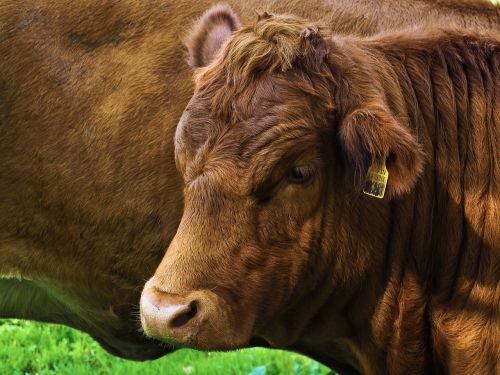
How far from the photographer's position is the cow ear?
458 centimetres

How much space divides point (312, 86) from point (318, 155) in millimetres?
318

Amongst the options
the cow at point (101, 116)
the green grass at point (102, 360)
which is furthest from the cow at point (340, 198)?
the green grass at point (102, 360)

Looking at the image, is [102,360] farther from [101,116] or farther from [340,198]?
[340,198]

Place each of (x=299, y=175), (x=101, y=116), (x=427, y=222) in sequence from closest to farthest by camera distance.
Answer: (x=299, y=175) → (x=427, y=222) → (x=101, y=116)

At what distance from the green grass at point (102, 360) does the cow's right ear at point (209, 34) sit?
2454 millimetres

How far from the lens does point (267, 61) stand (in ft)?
15.7

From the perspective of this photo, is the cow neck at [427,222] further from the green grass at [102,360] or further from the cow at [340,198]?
the green grass at [102,360]

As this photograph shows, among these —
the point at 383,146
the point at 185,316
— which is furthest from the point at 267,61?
the point at 185,316

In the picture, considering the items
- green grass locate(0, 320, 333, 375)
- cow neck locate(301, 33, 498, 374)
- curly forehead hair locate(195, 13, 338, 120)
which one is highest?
curly forehead hair locate(195, 13, 338, 120)

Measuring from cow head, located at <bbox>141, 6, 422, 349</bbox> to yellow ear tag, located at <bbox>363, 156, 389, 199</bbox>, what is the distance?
0.03 m

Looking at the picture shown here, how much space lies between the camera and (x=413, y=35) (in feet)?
17.4

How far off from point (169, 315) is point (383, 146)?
1178mm

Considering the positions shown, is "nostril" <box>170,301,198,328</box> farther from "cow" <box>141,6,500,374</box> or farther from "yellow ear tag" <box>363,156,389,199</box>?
"yellow ear tag" <box>363,156,389,199</box>

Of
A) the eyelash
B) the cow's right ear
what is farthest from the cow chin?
the cow's right ear
